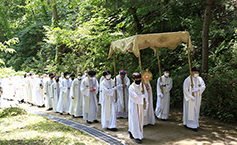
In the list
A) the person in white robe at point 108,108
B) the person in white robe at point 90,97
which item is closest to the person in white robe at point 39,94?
the person in white robe at point 90,97

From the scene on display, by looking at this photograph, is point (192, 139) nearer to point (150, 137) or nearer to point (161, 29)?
point (150, 137)

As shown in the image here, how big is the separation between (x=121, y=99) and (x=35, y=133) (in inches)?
180

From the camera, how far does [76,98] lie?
10.9 meters

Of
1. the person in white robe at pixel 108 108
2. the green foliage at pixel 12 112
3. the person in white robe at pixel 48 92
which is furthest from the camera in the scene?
the person in white robe at pixel 48 92

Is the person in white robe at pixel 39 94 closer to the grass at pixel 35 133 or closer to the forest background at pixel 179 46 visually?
the forest background at pixel 179 46

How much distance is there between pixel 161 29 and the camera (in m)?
14.3

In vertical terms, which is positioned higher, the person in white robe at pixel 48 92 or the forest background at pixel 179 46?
the forest background at pixel 179 46

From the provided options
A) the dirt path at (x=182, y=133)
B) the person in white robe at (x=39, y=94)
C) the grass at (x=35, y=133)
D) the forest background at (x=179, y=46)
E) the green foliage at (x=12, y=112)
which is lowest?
the dirt path at (x=182, y=133)

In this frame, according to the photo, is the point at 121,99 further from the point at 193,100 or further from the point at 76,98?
the point at 193,100

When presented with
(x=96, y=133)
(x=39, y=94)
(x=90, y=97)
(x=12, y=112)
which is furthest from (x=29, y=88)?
(x=96, y=133)

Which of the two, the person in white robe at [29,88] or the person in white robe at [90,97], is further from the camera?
the person in white robe at [29,88]

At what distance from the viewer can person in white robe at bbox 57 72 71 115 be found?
1139cm

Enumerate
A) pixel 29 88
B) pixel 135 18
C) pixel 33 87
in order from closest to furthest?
1. pixel 33 87
2. pixel 135 18
3. pixel 29 88

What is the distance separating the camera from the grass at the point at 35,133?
6379 millimetres
